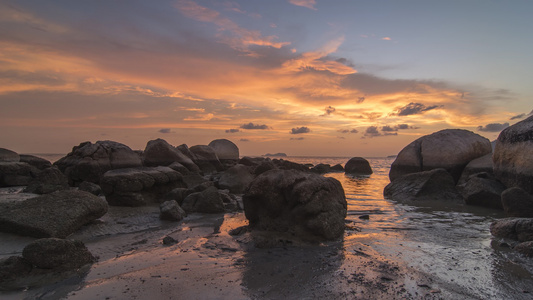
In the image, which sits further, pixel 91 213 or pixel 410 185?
pixel 410 185

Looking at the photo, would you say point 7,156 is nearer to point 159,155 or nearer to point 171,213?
point 159,155

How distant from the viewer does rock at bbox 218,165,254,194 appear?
12.9 meters

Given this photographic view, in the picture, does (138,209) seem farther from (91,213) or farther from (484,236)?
(484,236)

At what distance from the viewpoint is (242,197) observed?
6965 mm

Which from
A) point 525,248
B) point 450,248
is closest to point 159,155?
point 450,248

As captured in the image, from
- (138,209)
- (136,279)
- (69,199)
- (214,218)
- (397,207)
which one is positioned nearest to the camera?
(136,279)

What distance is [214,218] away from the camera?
7812 millimetres

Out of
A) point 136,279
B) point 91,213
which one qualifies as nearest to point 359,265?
point 136,279

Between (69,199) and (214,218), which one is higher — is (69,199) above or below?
above

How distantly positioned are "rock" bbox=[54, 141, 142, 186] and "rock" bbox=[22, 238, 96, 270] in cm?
902

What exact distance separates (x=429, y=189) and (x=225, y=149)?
956 inches

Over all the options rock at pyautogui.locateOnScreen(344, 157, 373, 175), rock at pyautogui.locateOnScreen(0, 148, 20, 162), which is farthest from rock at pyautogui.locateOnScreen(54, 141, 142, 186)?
rock at pyautogui.locateOnScreen(344, 157, 373, 175)

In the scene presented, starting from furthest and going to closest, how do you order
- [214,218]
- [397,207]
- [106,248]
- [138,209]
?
[397,207]
[138,209]
[214,218]
[106,248]

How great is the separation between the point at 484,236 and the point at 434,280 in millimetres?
3105
